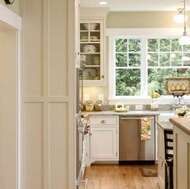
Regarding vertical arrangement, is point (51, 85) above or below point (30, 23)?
below

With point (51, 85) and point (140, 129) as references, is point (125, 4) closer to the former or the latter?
point (140, 129)

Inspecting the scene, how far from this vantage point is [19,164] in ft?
11.1

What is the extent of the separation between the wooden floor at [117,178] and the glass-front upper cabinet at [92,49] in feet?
4.88

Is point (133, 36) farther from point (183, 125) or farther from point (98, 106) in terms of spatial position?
point (183, 125)

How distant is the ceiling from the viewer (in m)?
5.46

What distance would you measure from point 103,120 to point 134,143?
644 millimetres

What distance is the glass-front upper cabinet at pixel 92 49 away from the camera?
240 inches

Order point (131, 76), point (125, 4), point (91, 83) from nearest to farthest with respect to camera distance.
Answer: point (125, 4), point (91, 83), point (131, 76)

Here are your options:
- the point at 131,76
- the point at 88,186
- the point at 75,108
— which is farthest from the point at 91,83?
the point at 75,108

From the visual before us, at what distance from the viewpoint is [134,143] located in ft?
19.0

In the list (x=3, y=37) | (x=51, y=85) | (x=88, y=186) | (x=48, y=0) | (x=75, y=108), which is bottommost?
(x=88, y=186)

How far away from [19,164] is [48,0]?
5.34 ft

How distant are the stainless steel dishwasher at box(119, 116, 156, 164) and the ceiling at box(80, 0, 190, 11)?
1.86 metres

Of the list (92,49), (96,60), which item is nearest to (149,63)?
(96,60)
